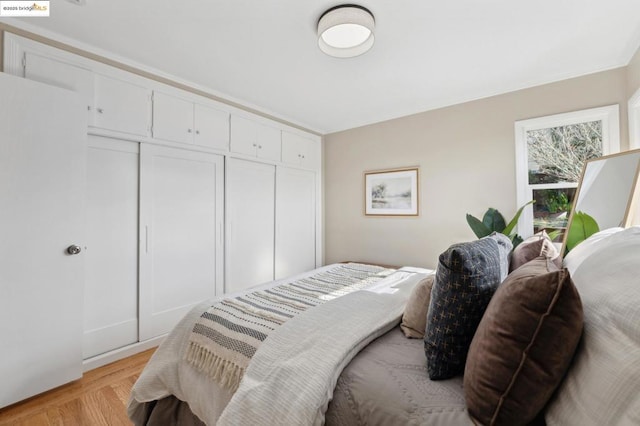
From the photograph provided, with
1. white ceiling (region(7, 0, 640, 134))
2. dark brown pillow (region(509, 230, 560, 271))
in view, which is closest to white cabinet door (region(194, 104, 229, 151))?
white ceiling (region(7, 0, 640, 134))

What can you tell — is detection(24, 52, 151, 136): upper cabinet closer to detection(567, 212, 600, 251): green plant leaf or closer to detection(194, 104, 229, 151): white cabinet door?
detection(194, 104, 229, 151): white cabinet door

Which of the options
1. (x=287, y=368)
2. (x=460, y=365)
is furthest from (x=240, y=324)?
(x=460, y=365)

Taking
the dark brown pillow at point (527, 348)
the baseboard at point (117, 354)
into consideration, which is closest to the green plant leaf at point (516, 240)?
the dark brown pillow at point (527, 348)

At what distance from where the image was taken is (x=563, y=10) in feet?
6.19

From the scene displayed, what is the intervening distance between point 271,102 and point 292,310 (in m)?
2.70

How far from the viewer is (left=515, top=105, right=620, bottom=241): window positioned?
8.63 ft

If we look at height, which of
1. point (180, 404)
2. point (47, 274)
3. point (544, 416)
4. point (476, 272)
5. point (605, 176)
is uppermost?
point (605, 176)

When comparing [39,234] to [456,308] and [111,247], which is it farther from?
[456,308]

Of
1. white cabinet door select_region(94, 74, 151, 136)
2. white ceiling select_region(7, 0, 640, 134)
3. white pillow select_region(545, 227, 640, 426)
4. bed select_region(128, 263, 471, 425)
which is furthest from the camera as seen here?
white cabinet door select_region(94, 74, 151, 136)

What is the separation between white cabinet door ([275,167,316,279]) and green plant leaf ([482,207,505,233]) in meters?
2.35

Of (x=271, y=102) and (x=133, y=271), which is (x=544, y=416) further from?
(x=271, y=102)

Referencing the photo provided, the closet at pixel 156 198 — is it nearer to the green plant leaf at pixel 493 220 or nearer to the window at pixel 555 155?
the green plant leaf at pixel 493 220

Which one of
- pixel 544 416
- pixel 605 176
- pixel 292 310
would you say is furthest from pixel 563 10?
pixel 292 310

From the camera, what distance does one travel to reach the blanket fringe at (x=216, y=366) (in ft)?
3.93
